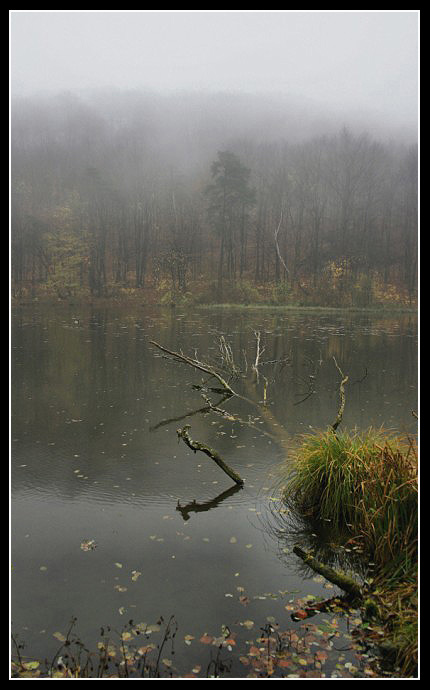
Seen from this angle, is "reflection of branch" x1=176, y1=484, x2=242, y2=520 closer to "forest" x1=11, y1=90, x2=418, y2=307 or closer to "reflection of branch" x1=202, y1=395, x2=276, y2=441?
"reflection of branch" x1=202, y1=395, x2=276, y2=441

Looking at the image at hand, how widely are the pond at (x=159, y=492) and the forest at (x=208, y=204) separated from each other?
25634 mm

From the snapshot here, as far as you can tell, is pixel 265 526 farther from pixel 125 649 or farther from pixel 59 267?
pixel 59 267

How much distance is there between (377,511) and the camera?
4.05m

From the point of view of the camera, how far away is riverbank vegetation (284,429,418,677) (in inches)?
128

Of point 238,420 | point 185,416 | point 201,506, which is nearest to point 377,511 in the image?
point 201,506

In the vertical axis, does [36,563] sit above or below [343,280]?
below

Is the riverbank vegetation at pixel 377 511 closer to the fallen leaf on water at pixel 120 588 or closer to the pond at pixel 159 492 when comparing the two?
the pond at pixel 159 492

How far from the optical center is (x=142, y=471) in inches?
263

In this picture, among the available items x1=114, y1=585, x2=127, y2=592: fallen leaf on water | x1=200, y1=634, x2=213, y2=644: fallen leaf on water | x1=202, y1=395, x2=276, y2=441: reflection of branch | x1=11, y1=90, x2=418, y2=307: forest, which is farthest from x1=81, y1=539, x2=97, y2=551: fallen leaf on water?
x1=11, y1=90, x2=418, y2=307: forest
